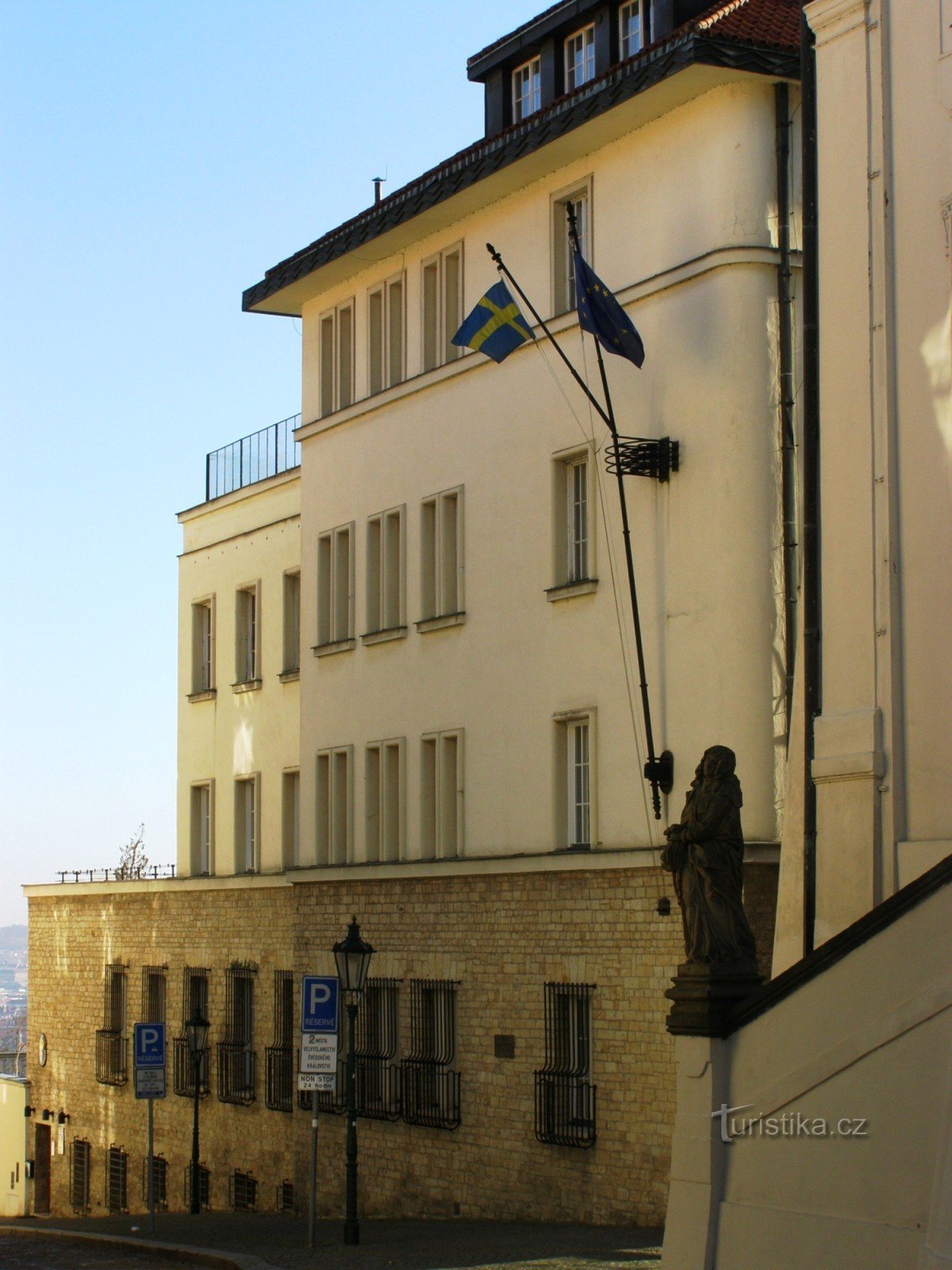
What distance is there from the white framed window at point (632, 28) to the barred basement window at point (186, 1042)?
17.8m

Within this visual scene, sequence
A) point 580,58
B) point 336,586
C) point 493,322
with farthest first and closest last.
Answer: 1. point 336,586
2. point 580,58
3. point 493,322

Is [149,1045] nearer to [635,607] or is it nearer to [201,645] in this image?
[635,607]

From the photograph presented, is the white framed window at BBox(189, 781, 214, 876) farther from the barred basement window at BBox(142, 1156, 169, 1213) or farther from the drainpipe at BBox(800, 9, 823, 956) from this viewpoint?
the drainpipe at BBox(800, 9, 823, 956)

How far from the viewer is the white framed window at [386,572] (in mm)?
30797

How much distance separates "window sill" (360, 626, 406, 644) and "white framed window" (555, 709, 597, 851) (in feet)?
13.8

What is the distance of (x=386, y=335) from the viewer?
31.5 metres

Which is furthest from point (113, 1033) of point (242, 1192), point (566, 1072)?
point (566, 1072)

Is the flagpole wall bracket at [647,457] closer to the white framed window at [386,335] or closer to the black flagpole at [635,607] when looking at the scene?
the black flagpole at [635,607]

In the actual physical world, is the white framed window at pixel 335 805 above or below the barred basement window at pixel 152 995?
above

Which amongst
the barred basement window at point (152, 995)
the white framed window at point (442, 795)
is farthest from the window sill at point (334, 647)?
the barred basement window at point (152, 995)

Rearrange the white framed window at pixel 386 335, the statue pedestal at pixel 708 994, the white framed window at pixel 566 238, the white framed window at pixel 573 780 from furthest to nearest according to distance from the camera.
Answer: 1. the white framed window at pixel 386 335
2. the white framed window at pixel 566 238
3. the white framed window at pixel 573 780
4. the statue pedestal at pixel 708 994

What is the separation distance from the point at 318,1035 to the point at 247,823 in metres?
15.3

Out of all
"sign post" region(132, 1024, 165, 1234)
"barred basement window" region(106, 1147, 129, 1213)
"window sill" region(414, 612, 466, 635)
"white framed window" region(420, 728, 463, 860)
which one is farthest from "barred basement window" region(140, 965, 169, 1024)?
"window sill" region(414, 612, 466, 635)

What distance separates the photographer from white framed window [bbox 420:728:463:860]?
28984mm
